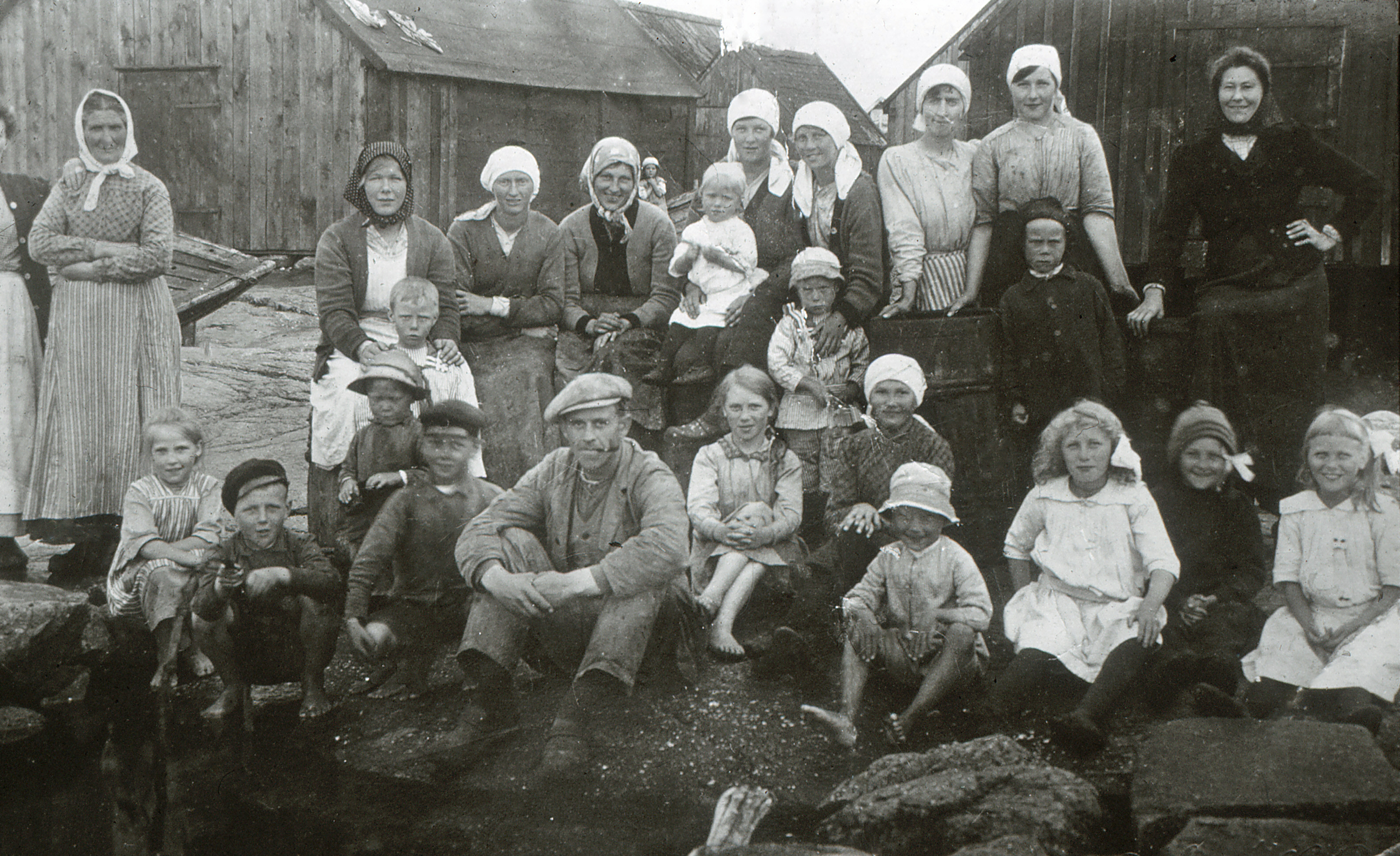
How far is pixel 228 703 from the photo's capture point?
4.31 meters

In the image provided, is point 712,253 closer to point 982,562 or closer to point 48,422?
point 982,562

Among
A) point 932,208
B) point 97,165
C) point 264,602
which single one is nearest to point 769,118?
point 932,208

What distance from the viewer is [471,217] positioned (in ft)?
19.9

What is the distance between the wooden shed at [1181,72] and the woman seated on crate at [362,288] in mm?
5923

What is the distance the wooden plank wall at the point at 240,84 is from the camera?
493 inches

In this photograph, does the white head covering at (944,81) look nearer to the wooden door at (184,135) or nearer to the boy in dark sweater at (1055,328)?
the boy in dark sweater at (1055,328)

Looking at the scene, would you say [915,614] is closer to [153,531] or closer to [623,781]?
[623,781]

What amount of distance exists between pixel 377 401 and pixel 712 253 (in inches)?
71.2

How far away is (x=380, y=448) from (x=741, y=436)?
59.7 inches

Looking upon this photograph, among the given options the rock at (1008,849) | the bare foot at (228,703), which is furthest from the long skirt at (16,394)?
the rock at (1008,849)

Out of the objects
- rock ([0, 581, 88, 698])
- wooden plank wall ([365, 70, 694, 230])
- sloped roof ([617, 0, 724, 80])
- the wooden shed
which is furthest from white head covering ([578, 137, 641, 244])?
sloped roof ([617, 0, 724, 80])

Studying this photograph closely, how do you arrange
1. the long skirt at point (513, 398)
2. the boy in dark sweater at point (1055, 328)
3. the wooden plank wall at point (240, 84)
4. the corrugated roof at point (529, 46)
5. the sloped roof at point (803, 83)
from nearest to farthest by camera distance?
the boy in dark sweater at point (1055, 328) < the long skirt at point (513, 398) < the wooden plank wall at point (240, 84) < the corrugated roof at point (529, 46) < the sloped roof at point (803, 83)

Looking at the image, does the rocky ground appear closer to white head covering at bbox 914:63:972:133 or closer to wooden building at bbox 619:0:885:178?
white head covering at bbox 914:63:972:133

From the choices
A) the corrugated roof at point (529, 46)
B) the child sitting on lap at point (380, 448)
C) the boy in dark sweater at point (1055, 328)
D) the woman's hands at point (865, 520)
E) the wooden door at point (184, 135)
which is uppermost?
the corrugated roof at point (529, 46)
